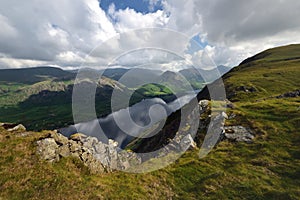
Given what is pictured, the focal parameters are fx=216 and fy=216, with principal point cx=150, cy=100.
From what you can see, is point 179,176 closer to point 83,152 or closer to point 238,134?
point 83,152

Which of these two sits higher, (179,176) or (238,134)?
(238,134)

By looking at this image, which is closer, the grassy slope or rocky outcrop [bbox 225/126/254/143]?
the grassy slope

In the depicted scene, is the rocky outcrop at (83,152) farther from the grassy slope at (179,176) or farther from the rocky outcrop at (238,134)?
the rocky outcrop at (238,134)

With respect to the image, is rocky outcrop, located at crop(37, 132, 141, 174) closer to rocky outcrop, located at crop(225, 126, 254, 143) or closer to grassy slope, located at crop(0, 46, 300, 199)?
grassy slope, located at crop(0, 46, 300, 199)

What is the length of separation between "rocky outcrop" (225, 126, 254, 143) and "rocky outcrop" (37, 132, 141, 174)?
59.2 feet

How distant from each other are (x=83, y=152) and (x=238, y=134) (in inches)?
1065

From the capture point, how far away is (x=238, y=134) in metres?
39.2

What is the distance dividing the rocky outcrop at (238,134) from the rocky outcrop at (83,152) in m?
18.1

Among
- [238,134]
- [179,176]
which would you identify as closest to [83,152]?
[179,176]

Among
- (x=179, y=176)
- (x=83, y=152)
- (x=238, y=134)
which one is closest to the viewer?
(x=83, y=152)

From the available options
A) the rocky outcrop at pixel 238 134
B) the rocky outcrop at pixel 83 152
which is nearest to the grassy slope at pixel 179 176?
the rocky outcrop at pixel 83 152

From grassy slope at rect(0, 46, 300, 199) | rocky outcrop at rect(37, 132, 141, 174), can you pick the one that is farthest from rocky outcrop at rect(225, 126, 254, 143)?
rocky outcrop at rect(37, 132, 141, 174)

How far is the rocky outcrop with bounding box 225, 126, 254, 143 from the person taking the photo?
37678 millimetres

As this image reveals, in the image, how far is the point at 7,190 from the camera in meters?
21.2
